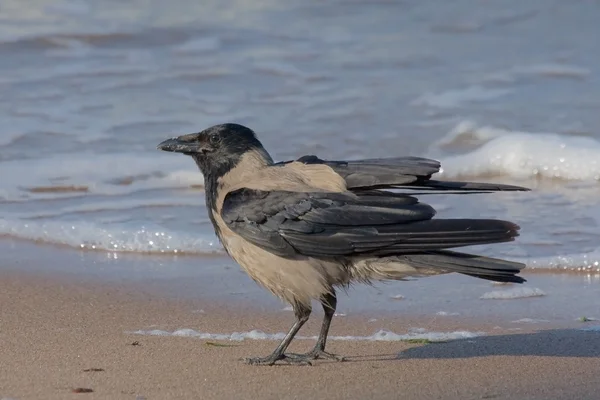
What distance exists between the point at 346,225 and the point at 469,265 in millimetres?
651

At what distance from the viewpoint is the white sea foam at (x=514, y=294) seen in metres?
7.63

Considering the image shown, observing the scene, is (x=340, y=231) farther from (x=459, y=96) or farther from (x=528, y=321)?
A: (x=459, y=96)

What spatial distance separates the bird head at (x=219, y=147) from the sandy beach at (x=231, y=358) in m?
0.97

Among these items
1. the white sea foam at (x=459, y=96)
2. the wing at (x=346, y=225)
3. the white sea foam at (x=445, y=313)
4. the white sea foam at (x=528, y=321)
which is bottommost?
the white sea foam at (x=528, y=321)

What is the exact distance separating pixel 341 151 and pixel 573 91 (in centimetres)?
324

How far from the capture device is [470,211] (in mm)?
9547

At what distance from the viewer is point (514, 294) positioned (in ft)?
25.1

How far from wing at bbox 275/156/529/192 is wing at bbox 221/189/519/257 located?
3.1 inches

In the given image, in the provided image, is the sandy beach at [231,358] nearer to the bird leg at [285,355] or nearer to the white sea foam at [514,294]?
the bird leg at [285,355]

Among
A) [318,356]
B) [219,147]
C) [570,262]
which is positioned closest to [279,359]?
[318,356]

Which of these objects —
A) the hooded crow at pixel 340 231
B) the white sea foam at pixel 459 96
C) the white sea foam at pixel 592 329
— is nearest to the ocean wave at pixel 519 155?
the white sea foam at pixel 459 96

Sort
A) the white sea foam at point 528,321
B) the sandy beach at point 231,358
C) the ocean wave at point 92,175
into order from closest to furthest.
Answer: the sandy beach at point 231,358
the white sea foam at point 528,321
the ocean wave at point 92,175

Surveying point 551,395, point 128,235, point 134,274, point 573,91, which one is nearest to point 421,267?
point 551,395

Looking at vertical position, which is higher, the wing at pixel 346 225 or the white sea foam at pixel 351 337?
the wing at pixel 346 225
